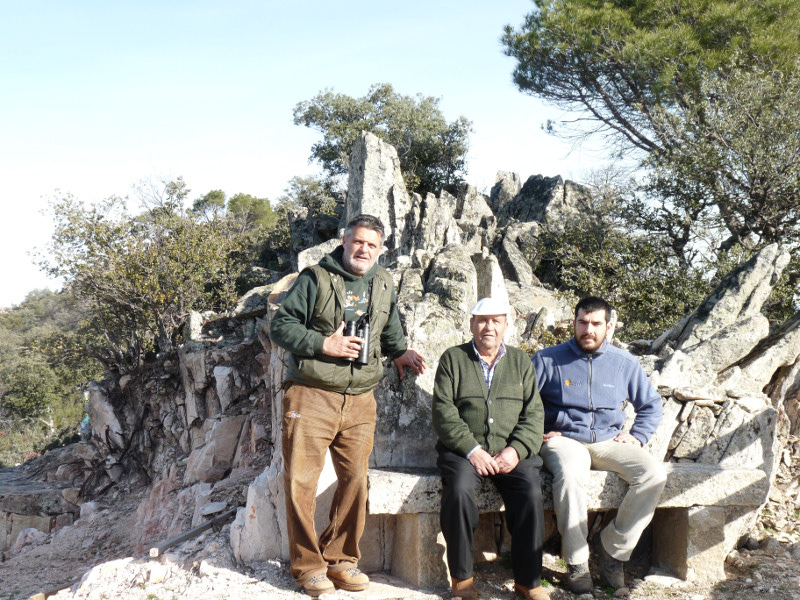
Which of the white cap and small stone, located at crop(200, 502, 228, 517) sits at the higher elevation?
the white cap

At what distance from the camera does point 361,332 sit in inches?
185

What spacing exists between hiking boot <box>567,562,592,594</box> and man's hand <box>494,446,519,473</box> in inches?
32.2

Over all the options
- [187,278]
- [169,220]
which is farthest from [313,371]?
[169,220]

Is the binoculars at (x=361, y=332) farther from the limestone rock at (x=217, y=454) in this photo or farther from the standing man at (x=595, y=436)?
the limestone rock at (x=217, y=454)

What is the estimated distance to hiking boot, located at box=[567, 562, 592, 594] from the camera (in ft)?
15.4

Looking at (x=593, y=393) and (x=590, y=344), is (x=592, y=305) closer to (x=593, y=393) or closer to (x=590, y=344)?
(x=590, y=344)

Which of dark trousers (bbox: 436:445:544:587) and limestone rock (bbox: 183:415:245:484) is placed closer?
dark trousers (bbox: 436:445:544:587)

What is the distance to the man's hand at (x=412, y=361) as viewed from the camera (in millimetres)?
5340

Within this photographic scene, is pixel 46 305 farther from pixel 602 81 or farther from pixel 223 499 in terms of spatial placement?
pixel 223 499

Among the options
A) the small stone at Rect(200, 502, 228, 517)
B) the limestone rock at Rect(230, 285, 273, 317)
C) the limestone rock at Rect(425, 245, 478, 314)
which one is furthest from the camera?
the limestone rock at Rect(230, 285, 273, 317)

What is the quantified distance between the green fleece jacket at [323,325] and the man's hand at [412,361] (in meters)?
0.41

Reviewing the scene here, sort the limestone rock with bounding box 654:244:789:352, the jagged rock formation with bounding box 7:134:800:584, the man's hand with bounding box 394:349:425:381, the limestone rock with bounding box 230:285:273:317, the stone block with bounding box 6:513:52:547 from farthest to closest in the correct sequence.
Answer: the stone block with bounding box 6:513:52:547, the limestone rock with bounding box 230:285:273:317, the limestone rock with bounding box 654:244:789:352, the jagged rock formation with bounding box 7:134:800:584, the man's hand with bounding box 394:349:425:381

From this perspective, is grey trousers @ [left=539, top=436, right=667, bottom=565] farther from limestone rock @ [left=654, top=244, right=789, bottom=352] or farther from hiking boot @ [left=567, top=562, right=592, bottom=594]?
limestone rock @ [left=654, top=244, right=789, bottom=352]

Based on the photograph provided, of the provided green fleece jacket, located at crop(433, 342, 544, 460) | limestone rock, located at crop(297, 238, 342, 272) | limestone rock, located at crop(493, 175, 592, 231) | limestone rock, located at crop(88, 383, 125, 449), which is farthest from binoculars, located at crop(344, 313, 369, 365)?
limestone rock, located at crop(493, 175, 592, 231)
